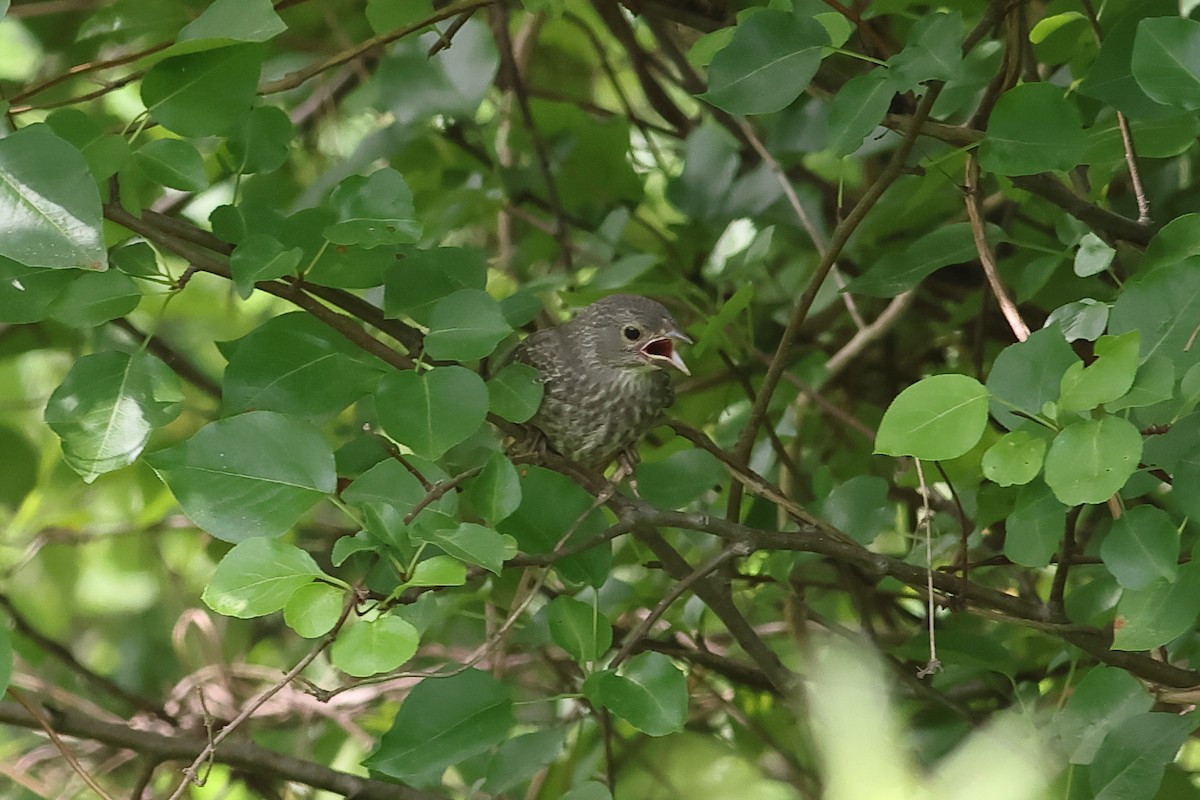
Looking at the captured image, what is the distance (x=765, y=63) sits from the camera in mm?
1359

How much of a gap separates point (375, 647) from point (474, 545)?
0.40 ft

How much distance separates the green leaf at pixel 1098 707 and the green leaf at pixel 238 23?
1.08m

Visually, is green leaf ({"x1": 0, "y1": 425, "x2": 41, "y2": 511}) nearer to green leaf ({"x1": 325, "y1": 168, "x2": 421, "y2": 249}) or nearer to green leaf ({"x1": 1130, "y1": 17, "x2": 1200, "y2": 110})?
green leaf ({"x1": 325, "y1": 168, "x2": 421, "y2": 249})

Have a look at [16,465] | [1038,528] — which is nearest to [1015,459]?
[1038,528]

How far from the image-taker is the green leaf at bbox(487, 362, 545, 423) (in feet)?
4.86

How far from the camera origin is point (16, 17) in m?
2.33

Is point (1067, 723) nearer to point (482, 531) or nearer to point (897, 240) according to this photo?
point (482, 531)

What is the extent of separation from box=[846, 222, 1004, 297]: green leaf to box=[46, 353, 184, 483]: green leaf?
0.83 meters

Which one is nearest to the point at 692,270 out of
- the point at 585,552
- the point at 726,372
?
the point at 726,372

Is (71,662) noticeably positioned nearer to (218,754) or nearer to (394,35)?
(218,754)

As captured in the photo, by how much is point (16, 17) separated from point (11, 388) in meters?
0.76

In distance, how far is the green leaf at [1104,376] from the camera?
1.10m

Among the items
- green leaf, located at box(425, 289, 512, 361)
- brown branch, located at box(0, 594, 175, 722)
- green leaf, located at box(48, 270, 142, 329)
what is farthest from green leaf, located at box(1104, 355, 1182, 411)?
brown branch, located at box(0, 594, 175, 722)

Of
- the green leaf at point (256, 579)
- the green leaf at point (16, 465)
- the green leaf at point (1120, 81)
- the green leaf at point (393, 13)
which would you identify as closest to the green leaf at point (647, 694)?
the green leaf at point (256, 579)
